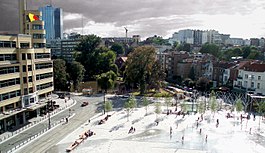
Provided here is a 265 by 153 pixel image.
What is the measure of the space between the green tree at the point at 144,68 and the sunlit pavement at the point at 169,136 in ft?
68.8

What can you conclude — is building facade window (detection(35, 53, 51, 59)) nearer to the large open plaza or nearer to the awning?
the awning

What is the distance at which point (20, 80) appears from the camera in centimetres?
4622

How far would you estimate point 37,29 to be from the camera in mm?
54094

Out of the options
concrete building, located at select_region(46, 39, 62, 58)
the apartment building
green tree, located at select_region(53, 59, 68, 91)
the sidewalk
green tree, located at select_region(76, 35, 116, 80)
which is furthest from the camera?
concrete building, located at select_region(46, 39, 62, 58)

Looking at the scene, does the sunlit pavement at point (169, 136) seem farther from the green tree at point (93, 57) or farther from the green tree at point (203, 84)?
the green tree at point (93, 57)

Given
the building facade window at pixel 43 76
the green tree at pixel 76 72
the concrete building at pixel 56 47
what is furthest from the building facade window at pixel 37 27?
the concrete building at pixel 56 47

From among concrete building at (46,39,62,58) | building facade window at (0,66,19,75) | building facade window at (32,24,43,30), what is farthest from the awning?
concrete building at (46,39,62,58)

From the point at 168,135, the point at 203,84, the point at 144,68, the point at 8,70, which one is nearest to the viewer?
the point at 168,135

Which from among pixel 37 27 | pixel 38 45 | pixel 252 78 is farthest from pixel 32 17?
pixel 252 78

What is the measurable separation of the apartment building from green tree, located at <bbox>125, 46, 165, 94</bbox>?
27.3m

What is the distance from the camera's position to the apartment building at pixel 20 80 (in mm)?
42750

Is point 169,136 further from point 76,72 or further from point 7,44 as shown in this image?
point 76,72

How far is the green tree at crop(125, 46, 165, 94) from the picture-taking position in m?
72.7

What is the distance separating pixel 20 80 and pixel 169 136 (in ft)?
95.0
